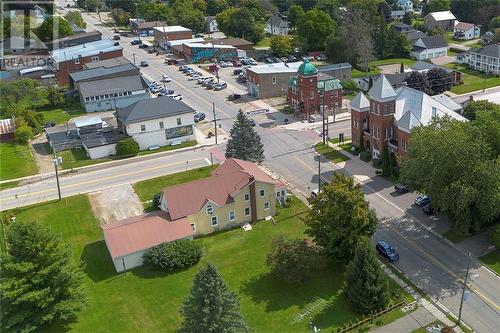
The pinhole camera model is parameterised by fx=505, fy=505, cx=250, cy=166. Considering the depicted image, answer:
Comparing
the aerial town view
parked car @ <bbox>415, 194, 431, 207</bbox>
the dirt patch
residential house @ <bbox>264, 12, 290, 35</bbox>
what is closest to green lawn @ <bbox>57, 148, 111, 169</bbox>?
the aerial town view

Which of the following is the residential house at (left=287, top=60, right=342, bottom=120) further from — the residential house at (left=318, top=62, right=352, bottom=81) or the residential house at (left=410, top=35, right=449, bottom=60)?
the residential house at (left=410, top=35, right=449, bottom=60)

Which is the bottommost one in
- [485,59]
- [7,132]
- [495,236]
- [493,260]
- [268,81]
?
[493,260]

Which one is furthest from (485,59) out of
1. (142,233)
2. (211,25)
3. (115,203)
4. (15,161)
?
Result: (15,161)

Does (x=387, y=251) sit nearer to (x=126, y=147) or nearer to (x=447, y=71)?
(x=126, y=147)

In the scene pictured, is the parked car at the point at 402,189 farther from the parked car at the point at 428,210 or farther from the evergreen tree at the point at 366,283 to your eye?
the evergreen tree at the point at 366,283

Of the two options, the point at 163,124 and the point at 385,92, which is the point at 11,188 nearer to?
the point at 163,124

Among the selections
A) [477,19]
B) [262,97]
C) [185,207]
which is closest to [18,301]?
[185,207]
